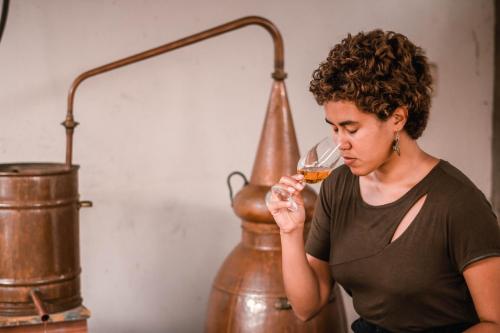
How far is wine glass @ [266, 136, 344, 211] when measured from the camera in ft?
5.80

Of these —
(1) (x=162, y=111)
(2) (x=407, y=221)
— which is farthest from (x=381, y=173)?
(1) (x=162, y=111)

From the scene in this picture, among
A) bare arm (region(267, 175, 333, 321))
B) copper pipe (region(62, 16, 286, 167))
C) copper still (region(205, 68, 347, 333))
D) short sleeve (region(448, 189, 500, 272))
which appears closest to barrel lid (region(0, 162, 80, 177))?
copper pipe (region(62, 16, 286, 167))

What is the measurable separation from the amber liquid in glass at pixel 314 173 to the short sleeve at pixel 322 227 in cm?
23

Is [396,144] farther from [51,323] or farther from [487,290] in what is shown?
[51,323]

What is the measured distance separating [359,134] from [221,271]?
1.30m

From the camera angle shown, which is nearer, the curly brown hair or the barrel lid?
the curly brown hair

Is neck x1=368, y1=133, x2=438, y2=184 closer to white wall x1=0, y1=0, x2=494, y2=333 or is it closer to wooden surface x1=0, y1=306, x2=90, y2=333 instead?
wooden surface x1=0, y1=306, x2=90, y2=333

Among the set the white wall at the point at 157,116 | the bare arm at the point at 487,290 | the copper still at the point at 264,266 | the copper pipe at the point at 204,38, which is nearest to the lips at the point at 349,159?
the bare arm at the point at 487,290

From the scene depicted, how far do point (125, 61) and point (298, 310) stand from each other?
1297mm

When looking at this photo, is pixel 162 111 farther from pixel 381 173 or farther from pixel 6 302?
pixel 381 173

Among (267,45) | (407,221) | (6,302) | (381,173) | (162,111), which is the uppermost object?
(267,45)

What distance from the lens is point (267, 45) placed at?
11.1ft

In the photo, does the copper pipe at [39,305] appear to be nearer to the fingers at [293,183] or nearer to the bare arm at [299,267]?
the bare arm at [299,267]

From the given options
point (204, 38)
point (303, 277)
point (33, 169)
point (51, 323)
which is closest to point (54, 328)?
point (51, 323)
